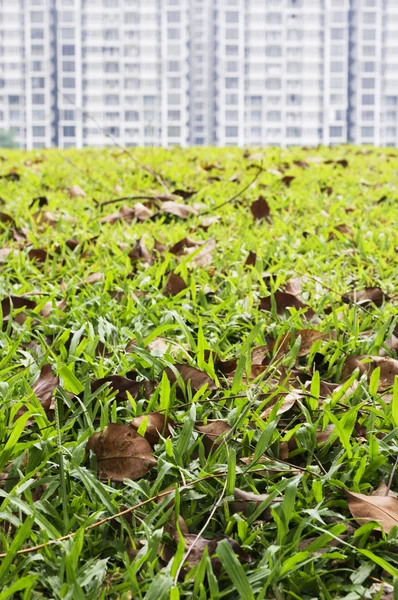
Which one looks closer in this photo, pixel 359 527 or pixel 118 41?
pixel 359 527

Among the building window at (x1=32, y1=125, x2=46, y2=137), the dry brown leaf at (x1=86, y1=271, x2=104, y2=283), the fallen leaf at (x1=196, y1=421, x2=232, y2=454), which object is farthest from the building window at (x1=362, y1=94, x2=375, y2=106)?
the fallen leaf at (x1=196, y1=421, x2=232, y2=454)

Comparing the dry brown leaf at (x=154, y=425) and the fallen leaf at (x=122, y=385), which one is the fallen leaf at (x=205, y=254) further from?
the dry brown leaf at (x=154, y=425)

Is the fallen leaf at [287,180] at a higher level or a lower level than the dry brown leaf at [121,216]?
higher

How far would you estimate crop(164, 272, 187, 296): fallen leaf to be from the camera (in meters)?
1.97

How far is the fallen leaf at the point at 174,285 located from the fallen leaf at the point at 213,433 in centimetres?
77

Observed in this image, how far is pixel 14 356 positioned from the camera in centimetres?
152

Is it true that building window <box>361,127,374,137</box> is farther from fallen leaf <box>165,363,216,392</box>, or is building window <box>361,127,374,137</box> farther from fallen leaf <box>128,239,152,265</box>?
fallen leaf <box>165,363,216,392</box>

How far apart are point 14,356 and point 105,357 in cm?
19

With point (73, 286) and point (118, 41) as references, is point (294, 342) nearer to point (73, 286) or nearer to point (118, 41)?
point (73, 286)

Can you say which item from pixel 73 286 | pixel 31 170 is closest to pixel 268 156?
pixel 31 170

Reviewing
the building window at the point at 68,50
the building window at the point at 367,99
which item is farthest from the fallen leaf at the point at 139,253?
the building window at the point at 367,99

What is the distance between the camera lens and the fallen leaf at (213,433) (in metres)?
1.19

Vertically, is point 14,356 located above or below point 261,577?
above

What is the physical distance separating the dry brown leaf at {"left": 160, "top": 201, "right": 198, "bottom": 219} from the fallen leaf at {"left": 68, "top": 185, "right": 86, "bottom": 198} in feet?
2.18
